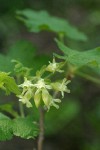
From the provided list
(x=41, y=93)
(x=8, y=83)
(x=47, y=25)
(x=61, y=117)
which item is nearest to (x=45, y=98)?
(x=41, y=93)

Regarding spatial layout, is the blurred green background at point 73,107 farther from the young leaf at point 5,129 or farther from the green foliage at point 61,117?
the young leaf at point 5,129

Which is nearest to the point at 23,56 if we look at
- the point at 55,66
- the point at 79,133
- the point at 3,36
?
the point at 55,66

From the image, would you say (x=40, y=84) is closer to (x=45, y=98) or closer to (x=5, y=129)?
(x=45, y=98)

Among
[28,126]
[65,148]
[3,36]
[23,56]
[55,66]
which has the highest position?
[3,36]

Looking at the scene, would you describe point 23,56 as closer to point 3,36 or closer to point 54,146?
point 3,36

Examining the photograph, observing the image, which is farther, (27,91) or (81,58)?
(81,58)

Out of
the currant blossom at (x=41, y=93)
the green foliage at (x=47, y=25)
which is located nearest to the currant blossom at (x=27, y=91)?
the currant blossom at (x=41, y=93)

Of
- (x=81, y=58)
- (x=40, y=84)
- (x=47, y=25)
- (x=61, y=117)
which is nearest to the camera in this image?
(x=40, y=84)

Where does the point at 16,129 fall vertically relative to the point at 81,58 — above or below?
below

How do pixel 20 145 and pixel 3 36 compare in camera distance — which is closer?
pixel 3 36
